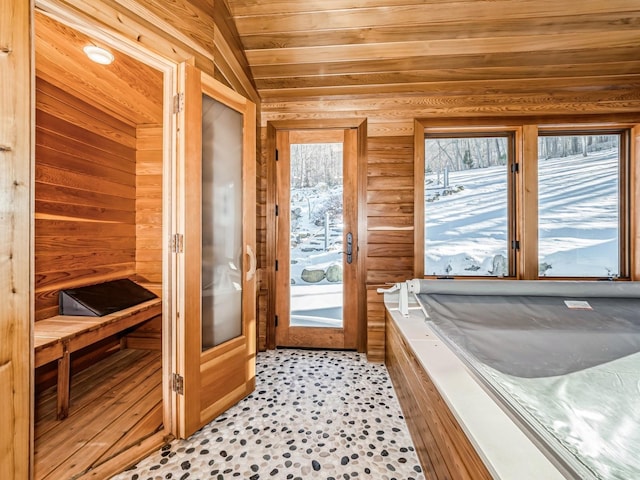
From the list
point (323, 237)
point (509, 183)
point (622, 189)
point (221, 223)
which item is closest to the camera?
point (221, 223)

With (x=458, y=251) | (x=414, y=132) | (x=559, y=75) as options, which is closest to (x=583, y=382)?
(x=458, y=251)

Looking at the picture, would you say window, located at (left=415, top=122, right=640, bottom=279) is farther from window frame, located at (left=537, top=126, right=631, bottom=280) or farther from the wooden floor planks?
the wooden floor planks

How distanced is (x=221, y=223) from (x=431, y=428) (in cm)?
156

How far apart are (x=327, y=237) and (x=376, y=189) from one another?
25.2 inches

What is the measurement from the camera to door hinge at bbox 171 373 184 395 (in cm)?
155

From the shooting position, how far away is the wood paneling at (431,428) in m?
0.83

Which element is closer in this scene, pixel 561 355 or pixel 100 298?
pixel 561 355

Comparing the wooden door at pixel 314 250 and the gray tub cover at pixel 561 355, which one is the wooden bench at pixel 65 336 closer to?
the wooden door at pixel 314 250

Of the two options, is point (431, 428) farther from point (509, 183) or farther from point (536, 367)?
A: point (509, 183)

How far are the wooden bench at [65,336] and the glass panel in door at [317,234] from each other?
1435 mm

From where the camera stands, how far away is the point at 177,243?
5.09ft

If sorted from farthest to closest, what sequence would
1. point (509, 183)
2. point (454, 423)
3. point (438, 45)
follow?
point (509, 183) < point (438, 45) < point (454, 423)

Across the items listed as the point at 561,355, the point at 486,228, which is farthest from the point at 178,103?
the point at 486,228

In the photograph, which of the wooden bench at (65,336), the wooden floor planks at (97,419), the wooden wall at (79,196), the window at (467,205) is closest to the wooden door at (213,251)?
the wooden floor planks at (97,419)
